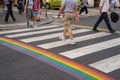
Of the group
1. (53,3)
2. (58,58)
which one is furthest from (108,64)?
(53,3)

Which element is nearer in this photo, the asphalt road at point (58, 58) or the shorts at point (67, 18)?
the asphalt road at point (58, 58)

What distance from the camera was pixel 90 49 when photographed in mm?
8359

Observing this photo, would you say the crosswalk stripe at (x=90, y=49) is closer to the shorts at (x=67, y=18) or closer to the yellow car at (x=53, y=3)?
the shorts at (x=67, y=18)

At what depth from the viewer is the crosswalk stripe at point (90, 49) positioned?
773cm

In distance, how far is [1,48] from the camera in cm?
838

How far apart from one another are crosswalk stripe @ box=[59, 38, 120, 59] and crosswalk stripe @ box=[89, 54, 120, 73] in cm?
79

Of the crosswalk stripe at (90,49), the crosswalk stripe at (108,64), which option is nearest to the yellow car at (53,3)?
the crosswalk stripe at (90,49)

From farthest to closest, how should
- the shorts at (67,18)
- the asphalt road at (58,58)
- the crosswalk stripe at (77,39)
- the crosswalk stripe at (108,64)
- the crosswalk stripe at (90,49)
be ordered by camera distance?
Result: the shorts at (67,18), the crosswalk stripe at (77,39), the crosswalk stripe at (90,49), the crosswalk stripe at (108,64), the asphalt road at (58,58)

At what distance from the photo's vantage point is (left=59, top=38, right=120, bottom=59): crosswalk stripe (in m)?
7.73

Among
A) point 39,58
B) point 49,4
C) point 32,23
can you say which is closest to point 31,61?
point 39,58

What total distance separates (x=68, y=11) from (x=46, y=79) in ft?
12.3

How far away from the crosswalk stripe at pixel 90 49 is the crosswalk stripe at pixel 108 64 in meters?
0.79

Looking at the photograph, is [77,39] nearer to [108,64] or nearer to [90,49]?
[90,49]

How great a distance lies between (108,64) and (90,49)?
1.61 m
